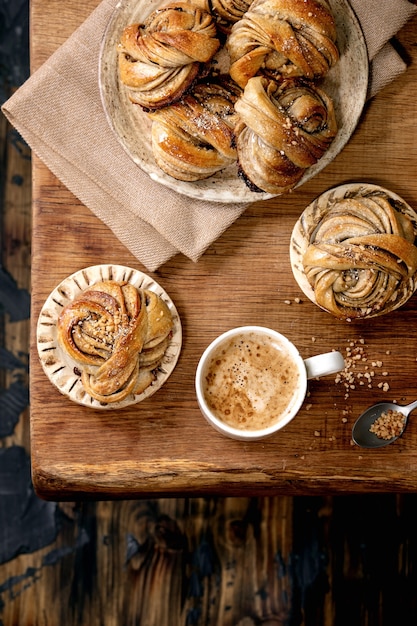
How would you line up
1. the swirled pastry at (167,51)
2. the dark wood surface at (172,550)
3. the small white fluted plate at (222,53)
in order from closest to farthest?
the swirled pastry at (167,51), the small white fluted plate at (222,53), the dark wood surface at (172,550)

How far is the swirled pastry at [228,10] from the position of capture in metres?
1.37

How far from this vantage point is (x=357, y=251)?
140 cm

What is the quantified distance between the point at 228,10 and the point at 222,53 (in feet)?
0.30

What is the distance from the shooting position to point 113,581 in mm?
2002

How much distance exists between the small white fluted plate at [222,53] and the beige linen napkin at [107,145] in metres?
0.04

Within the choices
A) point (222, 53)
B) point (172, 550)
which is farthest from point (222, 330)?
point (172, 550)

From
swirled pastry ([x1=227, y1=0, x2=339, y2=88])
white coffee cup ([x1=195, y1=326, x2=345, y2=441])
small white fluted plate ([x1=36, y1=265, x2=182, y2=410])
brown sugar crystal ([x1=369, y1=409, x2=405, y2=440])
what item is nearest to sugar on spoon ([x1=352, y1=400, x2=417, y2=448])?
brown sugar crystal ([x1=369, y1=409, x2=405, y2=440])

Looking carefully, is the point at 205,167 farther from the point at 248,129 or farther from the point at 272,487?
the point at 272,487

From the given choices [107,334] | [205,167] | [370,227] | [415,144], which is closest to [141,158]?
[205,167]

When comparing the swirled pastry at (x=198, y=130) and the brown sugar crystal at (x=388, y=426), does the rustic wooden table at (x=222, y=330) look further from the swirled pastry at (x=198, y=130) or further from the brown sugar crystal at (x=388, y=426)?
the swirled pastry at (x=198, y=130)

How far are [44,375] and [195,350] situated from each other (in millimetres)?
327

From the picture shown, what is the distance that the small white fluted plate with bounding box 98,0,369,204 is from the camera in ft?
4.77

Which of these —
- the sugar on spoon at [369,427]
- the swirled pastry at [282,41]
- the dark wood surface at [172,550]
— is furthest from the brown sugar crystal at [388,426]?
the swirled pastry at [282,41]

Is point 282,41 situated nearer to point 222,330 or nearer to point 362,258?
point 362,258
